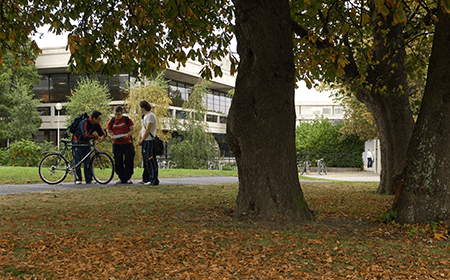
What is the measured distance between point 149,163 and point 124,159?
2.40 ft

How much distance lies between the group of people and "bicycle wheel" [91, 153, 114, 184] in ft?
0.55

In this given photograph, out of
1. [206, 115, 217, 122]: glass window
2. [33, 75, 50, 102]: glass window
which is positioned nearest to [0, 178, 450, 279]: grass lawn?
[33, 75, 50, 102]: glass window

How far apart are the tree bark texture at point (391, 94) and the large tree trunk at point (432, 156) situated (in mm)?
3533

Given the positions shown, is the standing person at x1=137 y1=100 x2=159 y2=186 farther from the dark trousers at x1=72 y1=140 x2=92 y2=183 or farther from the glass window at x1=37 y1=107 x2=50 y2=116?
the glass window at x1=37 y1=107 x2=50 y2=116

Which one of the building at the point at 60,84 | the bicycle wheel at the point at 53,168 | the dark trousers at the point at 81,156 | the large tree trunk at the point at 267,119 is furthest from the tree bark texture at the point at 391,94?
the building at the point at 60,84

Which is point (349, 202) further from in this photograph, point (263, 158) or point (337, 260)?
point (337, 260)

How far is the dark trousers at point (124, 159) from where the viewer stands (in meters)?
9.94

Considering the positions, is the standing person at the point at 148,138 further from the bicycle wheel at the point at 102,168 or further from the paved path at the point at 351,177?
the paved path at the point at 351,177

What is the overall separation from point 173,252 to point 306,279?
1.31 metres

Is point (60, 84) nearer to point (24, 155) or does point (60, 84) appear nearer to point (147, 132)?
point (24, 155)

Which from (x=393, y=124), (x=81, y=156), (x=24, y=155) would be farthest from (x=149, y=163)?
(x=24, y=155)

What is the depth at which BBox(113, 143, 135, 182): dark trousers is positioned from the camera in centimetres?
994

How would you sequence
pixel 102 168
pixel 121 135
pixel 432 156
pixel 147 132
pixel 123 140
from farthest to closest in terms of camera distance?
pixel 102 168, pixel 123 140, pixel 121 135, pixel 147 132, pixel 432 156

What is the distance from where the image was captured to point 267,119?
5.32m
